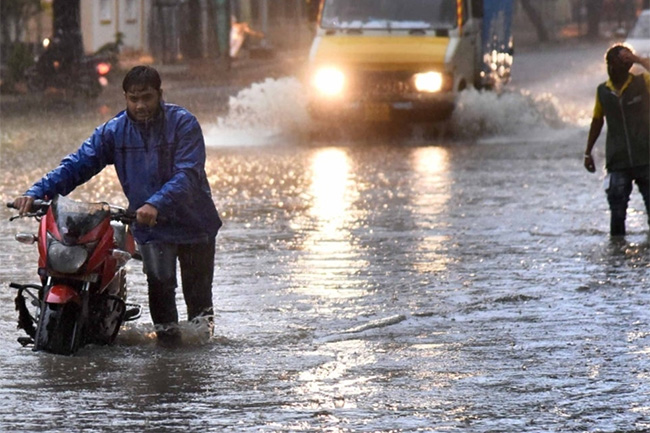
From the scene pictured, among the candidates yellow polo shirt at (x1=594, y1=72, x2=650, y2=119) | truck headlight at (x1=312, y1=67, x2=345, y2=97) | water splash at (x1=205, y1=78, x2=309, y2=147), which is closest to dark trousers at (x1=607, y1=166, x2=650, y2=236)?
yellow polo shirt at (x1=594, y1=72, x2=650, y2=119)

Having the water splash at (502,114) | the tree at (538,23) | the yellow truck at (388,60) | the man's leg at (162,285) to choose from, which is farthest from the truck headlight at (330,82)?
the tree at (538,23)

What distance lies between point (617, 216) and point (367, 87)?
9079 millimetres

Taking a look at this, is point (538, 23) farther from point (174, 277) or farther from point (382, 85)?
point (174, 277)

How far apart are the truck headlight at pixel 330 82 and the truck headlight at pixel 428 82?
0.92 meters

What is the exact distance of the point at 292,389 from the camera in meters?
7.01

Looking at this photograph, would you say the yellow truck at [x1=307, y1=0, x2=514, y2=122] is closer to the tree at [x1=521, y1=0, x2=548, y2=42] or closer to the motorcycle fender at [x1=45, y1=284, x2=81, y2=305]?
the motorcycle fender at [x1=45, y1=284, x2=81, y2=305]

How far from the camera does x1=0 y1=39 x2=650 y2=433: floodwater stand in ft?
21.7

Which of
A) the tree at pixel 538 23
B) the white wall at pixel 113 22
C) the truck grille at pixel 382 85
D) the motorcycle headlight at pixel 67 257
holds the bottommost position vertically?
the tree at pixel 538 23

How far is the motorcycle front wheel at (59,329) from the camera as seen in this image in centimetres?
748

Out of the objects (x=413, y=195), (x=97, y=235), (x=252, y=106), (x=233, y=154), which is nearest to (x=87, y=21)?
(x=252, y=106)

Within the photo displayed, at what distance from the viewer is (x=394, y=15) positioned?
21531 millimetres

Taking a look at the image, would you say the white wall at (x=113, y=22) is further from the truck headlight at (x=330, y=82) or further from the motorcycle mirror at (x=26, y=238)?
the motorcycle mirror at (x=26, y=238)

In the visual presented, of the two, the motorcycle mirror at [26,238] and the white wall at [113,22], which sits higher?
the motorcycle mirror at [26,238]

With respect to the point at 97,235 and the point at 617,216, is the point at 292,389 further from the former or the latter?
the point at 617,216
